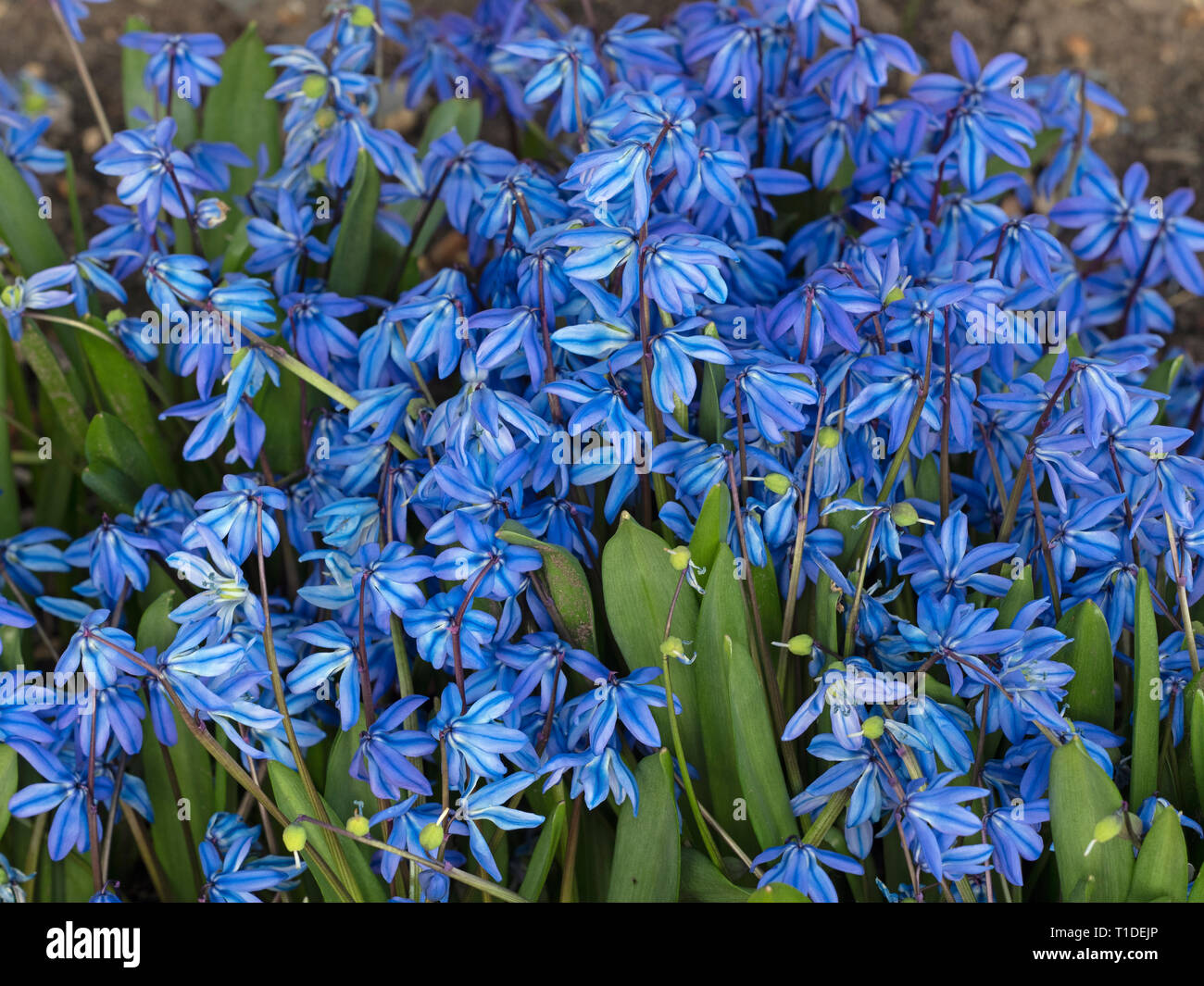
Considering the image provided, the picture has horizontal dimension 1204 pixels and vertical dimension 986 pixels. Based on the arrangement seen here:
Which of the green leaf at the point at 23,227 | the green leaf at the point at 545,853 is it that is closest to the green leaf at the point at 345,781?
the green leaf at the point at 545,853

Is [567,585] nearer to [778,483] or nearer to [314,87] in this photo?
[778,483]

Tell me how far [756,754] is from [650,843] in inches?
5.9

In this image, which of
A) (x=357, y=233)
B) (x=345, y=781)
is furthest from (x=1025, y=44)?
(x=345, y=781)


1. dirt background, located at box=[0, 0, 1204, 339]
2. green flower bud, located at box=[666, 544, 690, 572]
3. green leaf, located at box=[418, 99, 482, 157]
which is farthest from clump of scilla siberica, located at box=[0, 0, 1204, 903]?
dirt background, located at box=[0, 0, 1204, 339]

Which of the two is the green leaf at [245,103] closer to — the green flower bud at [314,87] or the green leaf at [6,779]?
the green flower bud at [314,87]

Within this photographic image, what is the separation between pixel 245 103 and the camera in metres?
1.83

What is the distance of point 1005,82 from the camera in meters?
1.55

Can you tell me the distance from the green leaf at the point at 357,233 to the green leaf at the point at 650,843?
32.7 inches

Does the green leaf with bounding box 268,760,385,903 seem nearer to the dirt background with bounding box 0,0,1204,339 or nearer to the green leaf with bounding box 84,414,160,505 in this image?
the green leaf with bounding box 84,414,160,505

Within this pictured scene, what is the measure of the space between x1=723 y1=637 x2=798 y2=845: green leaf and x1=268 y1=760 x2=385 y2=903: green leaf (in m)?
0.43

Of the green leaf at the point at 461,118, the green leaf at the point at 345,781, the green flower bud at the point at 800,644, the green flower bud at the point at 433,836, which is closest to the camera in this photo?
the green flower bud at the point at 433,836

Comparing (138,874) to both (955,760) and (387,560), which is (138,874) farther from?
(955,760)

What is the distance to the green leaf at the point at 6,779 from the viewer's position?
3.99ft
